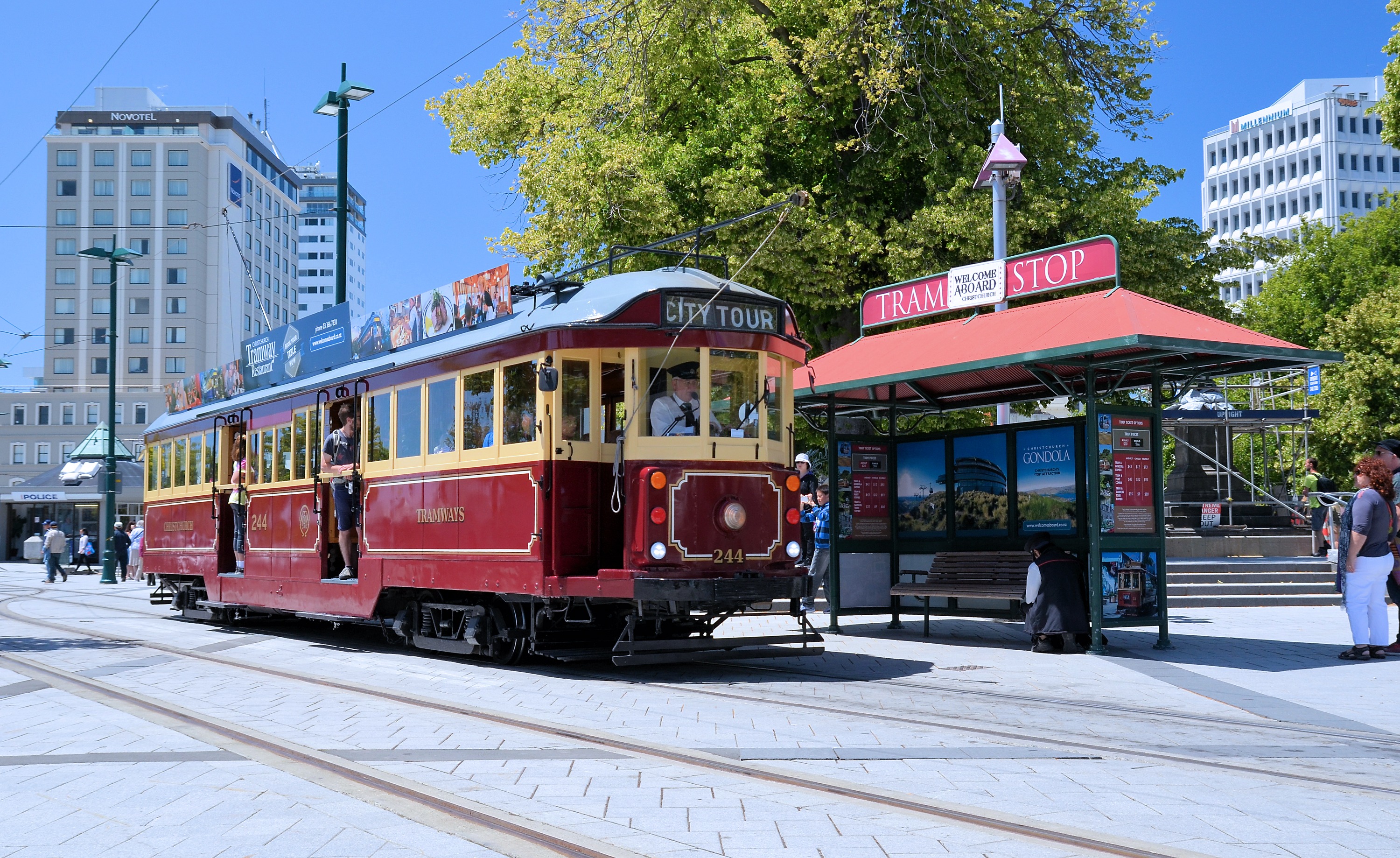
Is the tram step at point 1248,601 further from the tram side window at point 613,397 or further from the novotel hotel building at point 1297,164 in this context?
the novotel hotel building at point 1297,164

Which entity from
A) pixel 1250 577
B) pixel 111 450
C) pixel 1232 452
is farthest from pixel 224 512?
pixel 1232 452

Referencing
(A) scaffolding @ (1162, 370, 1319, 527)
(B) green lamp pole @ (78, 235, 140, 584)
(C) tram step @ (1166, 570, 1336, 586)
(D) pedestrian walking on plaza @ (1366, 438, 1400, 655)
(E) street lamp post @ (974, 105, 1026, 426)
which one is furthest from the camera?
(B) green lamp pole @ (78, 235, 140, 584)

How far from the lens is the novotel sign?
13.0 m

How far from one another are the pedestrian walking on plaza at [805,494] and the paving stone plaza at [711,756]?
61.1 inches

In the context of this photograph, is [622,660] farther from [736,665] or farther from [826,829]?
[826,829]

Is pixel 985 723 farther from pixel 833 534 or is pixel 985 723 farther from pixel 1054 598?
pixel 833 534

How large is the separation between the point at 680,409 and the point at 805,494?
3.13 m

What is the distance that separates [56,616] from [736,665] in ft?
42.3

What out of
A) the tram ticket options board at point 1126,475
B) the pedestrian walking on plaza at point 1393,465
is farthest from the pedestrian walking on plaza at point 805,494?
the pedestrian walking on plaza at point 1393,465

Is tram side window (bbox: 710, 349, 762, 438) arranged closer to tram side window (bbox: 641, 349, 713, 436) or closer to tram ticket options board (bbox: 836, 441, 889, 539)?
tram side window (bbox: 641, 349, 713, 436)

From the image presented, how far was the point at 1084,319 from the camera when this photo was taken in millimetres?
12055

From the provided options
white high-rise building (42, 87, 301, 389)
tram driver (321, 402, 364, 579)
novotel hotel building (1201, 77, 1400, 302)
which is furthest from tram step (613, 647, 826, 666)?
novotel hotel building (1201, 77, 1400, 302)

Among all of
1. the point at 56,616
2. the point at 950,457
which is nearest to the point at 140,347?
the point at 56,616

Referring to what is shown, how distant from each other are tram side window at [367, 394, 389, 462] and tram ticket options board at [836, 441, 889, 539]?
507 cm
